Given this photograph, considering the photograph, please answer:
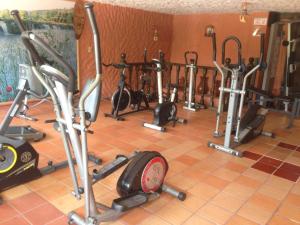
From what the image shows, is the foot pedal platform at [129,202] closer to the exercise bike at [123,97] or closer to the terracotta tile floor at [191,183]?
the terracotta tile floor at [191,183]

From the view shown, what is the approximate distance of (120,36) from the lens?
5977mm

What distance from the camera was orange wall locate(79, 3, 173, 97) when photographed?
5465 millimetres

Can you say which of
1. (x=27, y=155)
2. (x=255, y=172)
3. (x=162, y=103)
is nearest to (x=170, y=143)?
(x=162, y=103)

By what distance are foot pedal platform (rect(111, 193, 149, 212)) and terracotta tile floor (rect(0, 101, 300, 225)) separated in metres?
0.13

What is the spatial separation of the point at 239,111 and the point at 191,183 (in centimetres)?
140

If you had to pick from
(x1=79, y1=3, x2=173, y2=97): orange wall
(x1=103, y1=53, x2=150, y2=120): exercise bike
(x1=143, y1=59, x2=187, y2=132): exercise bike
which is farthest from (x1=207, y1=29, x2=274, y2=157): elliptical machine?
(x1=79, y1=3, x2=173, y2=97): orange wall

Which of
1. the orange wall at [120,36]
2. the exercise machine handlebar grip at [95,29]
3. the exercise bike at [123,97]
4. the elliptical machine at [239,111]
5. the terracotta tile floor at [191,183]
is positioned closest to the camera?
the exercise machine handlebar grip at [95,29]

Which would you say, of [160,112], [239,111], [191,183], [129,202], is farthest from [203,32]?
[129,202]

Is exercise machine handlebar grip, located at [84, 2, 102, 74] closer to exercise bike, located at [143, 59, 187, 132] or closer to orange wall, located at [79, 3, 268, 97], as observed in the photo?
exercise bike, located at [143, 59, 187, 132]

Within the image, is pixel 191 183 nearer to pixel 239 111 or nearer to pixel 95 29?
pixel 239 111

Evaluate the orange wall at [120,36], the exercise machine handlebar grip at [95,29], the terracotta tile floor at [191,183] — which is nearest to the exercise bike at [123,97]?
the terracotta tile floor at [191,183]

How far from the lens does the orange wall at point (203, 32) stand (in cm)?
605

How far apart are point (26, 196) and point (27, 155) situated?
13.6 inches

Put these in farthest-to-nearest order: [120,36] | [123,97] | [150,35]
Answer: [150,35] < [120,36] < [123,97]
